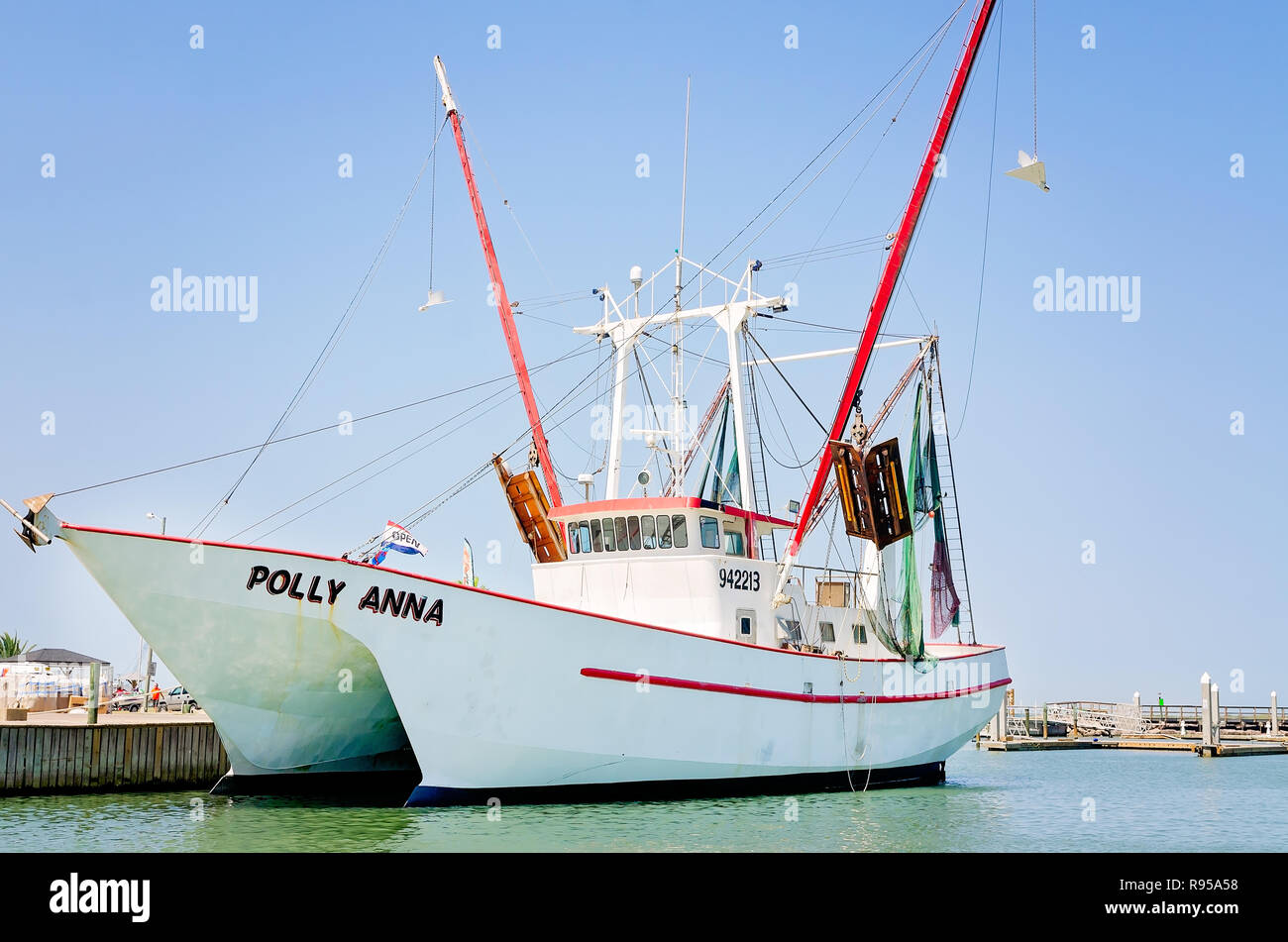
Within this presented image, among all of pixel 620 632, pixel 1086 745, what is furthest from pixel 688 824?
pixel 1086 745

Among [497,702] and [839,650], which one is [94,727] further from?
[839,650]

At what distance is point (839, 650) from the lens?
89.2ft

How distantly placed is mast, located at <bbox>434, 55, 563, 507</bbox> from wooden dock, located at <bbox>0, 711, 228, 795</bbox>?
10.2m

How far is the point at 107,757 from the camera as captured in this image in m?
24.2

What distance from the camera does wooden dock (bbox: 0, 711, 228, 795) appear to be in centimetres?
2302

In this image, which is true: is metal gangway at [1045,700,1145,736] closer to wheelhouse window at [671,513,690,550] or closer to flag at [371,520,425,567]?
wheelhouse window at [671,513,690,550]

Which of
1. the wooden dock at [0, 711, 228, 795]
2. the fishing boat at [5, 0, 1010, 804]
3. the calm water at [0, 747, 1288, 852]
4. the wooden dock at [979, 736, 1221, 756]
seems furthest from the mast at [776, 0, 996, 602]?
the wooden dock at [979, 736, 1221, 756]

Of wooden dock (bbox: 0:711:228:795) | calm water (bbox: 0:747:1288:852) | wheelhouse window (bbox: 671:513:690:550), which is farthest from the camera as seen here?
wheelhouse window (bbox: 671:513:690:550)

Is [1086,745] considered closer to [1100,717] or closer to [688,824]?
[1100,717]

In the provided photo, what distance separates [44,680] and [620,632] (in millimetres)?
21958

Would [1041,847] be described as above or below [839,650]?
below
